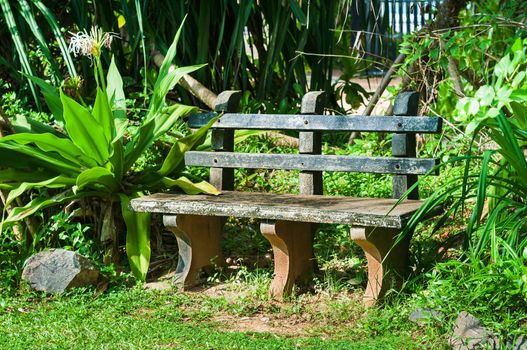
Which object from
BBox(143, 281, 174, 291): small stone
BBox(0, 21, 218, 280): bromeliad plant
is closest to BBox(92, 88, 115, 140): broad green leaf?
BBox(0, 21, 218, 280): bromeliad plant

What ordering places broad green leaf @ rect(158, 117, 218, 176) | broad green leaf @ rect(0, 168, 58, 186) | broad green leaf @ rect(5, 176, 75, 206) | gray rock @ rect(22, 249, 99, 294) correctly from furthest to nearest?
1. broad green leaf @ rect(158, 117, 218, 176)
2. broad green leaf @ rect(0, 168, 58, 186)
3. broad green leaf @ rect(5, 176, 75, 206)
4. gray rock @ rect(22, 249, 99, 294)

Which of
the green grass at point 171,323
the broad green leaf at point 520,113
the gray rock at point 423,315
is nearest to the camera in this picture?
the gray rock at point 423,315

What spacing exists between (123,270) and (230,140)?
3.49ft

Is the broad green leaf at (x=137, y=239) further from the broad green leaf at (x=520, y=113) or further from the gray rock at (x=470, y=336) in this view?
the broad green leaf at (x=520, y=113)

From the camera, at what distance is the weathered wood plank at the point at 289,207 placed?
4.89 m

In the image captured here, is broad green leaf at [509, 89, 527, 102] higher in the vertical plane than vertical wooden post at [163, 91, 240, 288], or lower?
higher

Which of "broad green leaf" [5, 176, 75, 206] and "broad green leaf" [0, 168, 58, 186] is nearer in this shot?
"broad green leaf" [5, 176, 75, 206]

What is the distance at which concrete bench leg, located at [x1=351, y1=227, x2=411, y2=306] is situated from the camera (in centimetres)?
504

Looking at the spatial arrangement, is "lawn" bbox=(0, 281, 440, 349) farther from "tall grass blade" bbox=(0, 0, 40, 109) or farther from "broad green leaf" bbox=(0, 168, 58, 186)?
"tall grass blade" bbox=(0, 0, 40, 109)

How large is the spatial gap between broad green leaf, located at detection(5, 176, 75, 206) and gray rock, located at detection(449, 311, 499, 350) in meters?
2.60

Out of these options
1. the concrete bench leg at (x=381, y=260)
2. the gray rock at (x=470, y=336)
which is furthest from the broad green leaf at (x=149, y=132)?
the gray rock at (x=470, y=336)

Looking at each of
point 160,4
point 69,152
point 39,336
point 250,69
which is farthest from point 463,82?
point 39,336

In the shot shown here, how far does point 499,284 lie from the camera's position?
4391 millimetres

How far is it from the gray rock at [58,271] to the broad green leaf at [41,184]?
1.25 ft
